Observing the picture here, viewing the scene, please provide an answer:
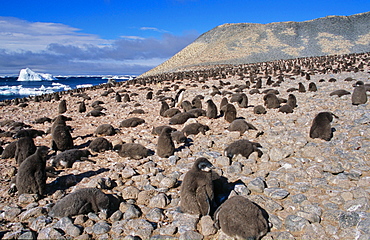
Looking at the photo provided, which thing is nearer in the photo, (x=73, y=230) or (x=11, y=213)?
(x=73, y=230)

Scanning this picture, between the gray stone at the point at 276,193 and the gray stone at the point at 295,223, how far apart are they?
2.18 ft

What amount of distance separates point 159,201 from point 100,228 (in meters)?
1.16

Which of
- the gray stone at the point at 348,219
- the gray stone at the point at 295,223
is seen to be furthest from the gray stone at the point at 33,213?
the gray stone at the point at 348,219

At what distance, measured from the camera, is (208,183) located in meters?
4.43

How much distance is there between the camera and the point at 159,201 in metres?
5.02

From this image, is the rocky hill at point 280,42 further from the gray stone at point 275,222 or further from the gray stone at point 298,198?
the gray stone at point 275,222

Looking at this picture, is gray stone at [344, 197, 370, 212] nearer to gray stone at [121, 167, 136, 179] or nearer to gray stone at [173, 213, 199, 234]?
gray stone at [173, 213, 199, 234]

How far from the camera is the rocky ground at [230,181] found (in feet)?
13.7

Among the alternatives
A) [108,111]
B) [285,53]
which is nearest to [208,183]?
[108,111]

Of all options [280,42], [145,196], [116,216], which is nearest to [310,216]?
[145,196]

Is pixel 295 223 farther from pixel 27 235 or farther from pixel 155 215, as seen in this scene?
pixel 27 235

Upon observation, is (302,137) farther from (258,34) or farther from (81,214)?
(258,34)

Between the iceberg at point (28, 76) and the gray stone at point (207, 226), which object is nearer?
the gray stone at point (207, 226)

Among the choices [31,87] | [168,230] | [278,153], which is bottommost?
[31,87]
